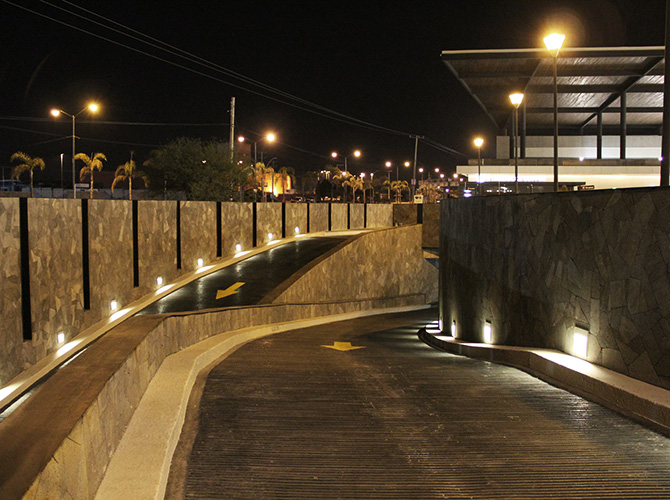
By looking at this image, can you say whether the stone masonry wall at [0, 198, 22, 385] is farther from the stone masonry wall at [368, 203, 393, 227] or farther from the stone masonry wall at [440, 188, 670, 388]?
the stone masonry wall at [368, 203, 393, 227]

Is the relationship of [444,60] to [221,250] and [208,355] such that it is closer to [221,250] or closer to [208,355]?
[221,250]

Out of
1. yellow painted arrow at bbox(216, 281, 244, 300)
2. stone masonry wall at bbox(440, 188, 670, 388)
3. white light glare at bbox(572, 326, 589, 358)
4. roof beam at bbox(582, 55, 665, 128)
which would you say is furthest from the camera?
roof beam at bbox(582, 55, 665, 128)

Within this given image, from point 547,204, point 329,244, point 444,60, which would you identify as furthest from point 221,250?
point 444,60

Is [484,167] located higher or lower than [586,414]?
higher

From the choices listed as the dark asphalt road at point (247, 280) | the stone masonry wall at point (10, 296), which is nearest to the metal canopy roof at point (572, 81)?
the dark asphalt road at point (247, 280)

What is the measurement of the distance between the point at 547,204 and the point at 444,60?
4038 cm

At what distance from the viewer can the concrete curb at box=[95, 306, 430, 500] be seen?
4426 mm

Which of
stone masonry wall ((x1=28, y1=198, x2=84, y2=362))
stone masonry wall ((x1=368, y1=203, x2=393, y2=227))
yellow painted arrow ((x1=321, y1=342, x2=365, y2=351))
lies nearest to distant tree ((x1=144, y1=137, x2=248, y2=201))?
stone masonry wall ((x1=368, y1=203, x2=393, y2=227))

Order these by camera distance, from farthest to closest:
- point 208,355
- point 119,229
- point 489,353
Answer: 1. point 119,229
2. point 489,353
3. point 208,355

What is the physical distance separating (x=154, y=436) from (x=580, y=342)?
22.8 ft

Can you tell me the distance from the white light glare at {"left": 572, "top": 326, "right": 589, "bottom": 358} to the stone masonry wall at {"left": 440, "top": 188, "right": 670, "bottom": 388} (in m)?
0.12

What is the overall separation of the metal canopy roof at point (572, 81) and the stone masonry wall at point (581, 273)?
36357 millimetres

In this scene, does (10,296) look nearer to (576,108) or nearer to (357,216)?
(357,216)

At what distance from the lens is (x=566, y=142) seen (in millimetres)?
62469
